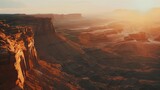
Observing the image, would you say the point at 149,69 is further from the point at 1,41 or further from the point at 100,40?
the point at 100,40

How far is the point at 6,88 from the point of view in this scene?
27734 mm

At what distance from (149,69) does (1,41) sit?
141 feet

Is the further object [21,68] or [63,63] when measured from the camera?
[63,63]

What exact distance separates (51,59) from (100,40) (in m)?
48.3

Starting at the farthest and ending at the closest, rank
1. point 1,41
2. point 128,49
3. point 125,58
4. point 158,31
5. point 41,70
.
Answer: point 158,31, point 128,49, point 125,58, point 41,70, point 1,41

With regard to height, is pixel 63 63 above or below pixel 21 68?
below

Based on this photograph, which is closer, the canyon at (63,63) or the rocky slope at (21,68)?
the rocky slope at (21,68)

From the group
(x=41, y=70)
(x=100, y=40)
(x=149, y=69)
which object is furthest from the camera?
(x=100, y=40)

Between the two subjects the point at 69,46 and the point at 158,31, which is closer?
the point at 69,46

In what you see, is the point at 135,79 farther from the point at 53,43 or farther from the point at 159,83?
the point at 53,43

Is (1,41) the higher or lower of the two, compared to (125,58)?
higher

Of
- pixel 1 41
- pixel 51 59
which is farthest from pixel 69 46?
pixel 1 41

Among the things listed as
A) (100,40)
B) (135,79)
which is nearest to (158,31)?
(100,40)

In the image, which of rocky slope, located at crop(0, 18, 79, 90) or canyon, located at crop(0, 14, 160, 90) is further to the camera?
canyon, located at crop(0, 14, 160, 90)
